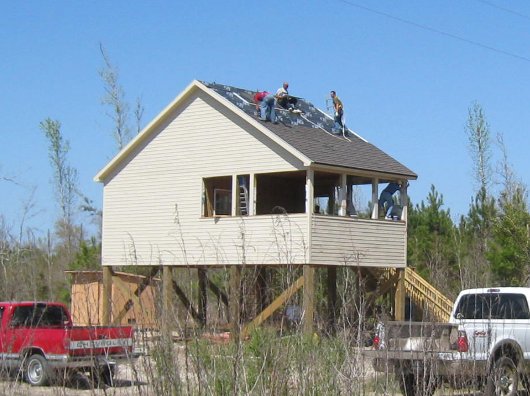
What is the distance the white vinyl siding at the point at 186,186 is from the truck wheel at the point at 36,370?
8417 millimetres

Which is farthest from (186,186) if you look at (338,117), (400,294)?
(400,294)

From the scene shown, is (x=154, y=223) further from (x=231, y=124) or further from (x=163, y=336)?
(x=163, y=336)

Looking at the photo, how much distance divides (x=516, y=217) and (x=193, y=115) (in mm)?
10513

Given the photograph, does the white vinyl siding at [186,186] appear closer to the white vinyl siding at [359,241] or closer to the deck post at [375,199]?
the white vinyl siding at [359,241]

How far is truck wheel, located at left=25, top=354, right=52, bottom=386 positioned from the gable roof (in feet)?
33.2

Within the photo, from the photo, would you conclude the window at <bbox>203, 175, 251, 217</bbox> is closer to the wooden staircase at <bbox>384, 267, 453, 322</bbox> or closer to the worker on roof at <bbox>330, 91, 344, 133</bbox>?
the worker on roof at <bbox>330, 91, 344, 133</bbox>

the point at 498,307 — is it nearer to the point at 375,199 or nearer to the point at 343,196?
the point at 343,196

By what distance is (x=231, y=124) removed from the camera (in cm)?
2947

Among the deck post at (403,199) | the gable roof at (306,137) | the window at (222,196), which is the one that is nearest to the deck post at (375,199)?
the gable roof at (306,137)

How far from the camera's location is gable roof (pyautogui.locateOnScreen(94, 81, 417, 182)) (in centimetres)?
2793

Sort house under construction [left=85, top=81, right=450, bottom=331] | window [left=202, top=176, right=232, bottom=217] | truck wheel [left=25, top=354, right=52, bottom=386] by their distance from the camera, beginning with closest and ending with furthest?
truck wheel [left=25, top=354, right=52, bottom=386] → house under construction [left=85, top=81, right=450, bottom=331] → window [left=202, top=176, right=232, bottom=217]

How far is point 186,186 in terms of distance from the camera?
30.5m

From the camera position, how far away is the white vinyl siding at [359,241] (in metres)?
27.1

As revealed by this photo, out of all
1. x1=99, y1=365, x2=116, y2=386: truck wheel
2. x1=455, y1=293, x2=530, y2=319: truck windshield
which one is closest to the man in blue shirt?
x1=455, y1=293, x2=530, y2=319: truck windshield
